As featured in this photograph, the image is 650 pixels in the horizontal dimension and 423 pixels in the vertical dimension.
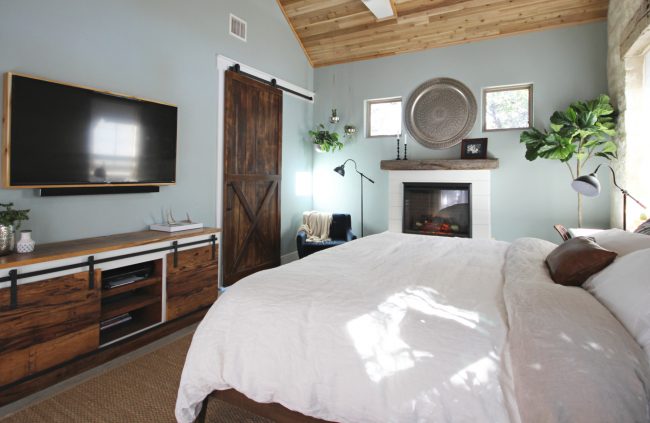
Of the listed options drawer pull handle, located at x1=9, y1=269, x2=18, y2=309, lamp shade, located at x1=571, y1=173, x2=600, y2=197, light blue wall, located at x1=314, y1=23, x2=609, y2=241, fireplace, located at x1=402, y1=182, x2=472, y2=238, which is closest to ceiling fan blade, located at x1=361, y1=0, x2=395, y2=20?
light blue wall, located at x1=314, y1=23, x2=609, y2=241

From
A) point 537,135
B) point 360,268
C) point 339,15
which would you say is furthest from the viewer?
point 339,15

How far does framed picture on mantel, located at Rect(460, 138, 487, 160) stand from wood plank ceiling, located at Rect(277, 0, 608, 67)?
127 centimetres

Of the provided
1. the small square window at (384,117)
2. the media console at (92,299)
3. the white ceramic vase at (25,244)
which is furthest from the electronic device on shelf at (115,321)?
the small square window at (384,117)

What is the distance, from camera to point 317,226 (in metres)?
4.99

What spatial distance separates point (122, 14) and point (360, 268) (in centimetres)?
279

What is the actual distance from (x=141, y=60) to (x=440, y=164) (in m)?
3.39

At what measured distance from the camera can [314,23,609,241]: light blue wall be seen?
4.21 m

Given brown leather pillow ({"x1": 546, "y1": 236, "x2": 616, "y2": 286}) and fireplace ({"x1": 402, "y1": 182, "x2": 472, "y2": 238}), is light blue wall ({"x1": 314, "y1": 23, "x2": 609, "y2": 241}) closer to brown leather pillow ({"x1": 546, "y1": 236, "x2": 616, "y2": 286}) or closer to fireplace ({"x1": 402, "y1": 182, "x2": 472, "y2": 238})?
fireplace ({"x1": 402, "y1": 182, "x2": 472, "y2": 238})

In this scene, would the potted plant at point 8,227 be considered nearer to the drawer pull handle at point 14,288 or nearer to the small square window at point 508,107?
the drawer pull handle at point 14,288

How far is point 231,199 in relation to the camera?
4.24 m

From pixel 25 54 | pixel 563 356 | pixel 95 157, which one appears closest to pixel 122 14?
pixel 25 54

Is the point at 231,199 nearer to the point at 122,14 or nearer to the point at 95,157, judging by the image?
the point at 95,157

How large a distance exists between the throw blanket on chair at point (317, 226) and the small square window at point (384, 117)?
1393 mm

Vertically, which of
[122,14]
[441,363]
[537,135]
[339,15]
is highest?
[339,15]
